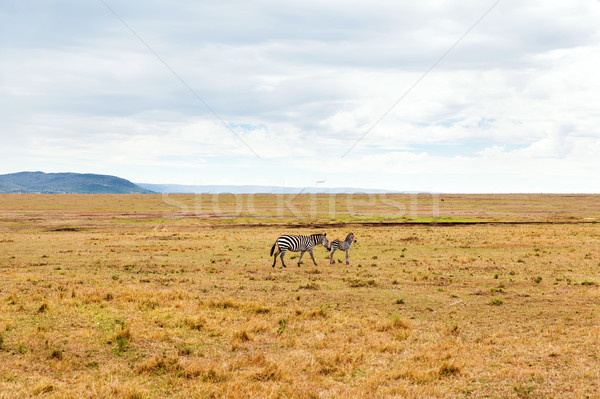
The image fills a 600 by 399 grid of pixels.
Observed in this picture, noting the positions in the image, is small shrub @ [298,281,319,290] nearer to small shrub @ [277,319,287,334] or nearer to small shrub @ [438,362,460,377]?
small shrub @ [277,319,287,334]

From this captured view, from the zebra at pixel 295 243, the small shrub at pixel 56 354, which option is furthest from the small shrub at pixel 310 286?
the small shrub at pixel 56 354

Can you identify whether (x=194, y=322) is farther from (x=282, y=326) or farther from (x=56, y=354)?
(x=56, y=354)

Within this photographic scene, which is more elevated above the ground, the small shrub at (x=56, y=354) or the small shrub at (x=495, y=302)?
the small shrub at (x=56, y=354)

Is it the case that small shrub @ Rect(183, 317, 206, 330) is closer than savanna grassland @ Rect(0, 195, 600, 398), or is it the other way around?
savanna grassland @ Rect(0, 195, 600, 398)

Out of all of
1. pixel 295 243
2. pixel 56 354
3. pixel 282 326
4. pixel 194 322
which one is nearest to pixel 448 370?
pixel 282 326

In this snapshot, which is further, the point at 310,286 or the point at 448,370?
the point at 310,286

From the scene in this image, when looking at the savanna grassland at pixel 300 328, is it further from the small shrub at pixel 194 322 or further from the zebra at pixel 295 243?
the zebra at pixel 295 243

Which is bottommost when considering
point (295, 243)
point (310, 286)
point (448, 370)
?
point (310, 286)

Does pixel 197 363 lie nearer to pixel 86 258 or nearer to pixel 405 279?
pixel 405 279

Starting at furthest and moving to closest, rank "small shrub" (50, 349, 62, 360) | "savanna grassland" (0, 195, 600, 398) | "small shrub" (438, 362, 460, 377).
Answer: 1. "small shrub" (50, 349, 62, 360)
2. "small shrub" (438, 362, 460, 377)
3. "savanna grassland" (0, 195, 600, 398)

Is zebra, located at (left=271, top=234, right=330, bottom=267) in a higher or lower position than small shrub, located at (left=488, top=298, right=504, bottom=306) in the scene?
higher

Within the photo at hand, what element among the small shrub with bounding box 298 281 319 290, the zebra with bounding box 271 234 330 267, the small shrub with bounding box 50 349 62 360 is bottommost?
the small shrub with bounding box 298 281 319 290

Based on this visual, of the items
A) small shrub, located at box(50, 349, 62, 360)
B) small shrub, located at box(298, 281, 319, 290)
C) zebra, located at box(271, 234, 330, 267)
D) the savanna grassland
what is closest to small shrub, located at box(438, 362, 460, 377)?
the savanna grassland

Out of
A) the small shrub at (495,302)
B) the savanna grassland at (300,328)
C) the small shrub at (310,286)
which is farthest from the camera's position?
the small shrub at (310,286)
